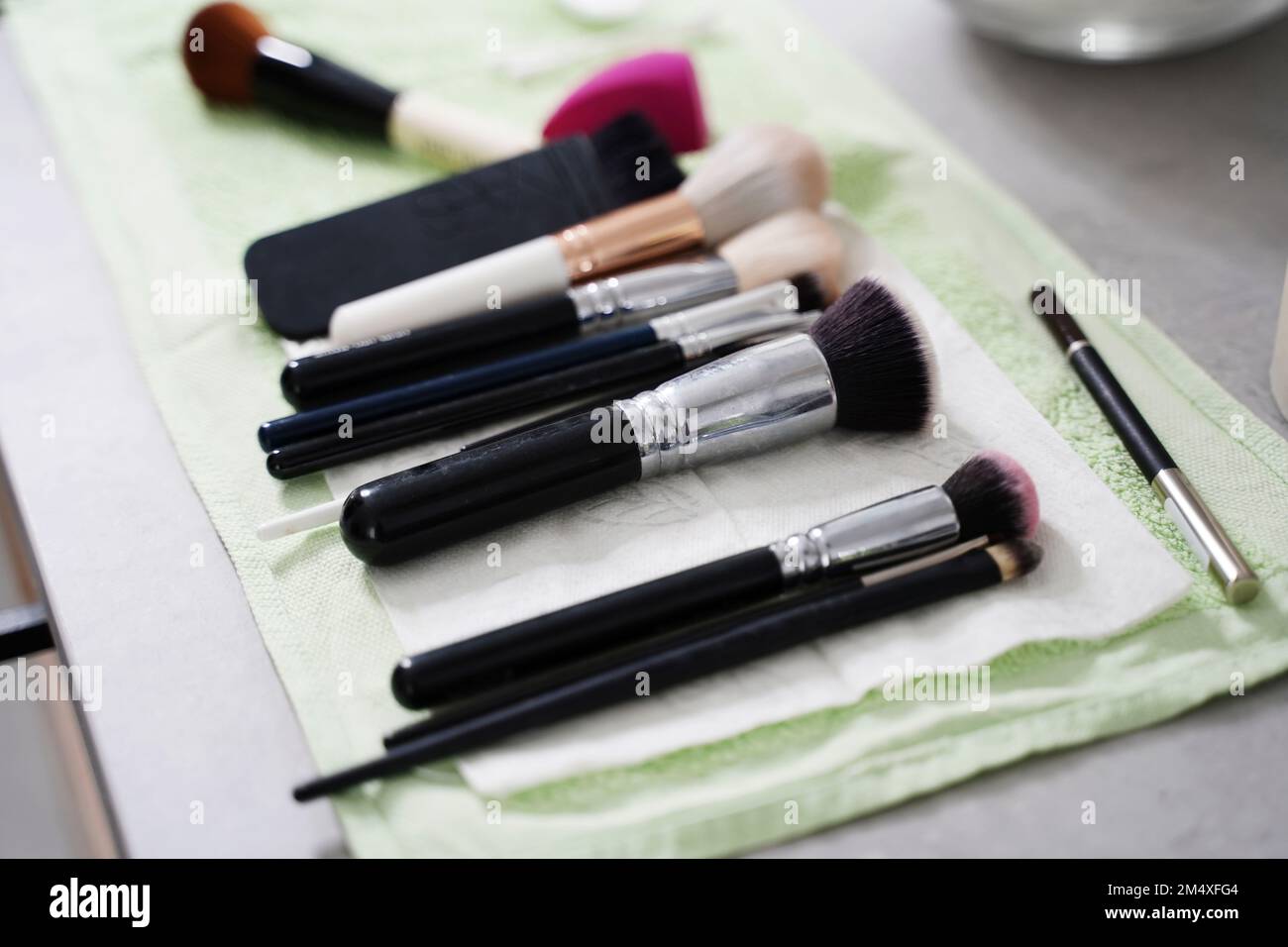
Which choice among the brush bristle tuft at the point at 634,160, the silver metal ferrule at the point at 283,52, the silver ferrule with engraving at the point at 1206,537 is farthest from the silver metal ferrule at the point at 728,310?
the silver metal ferrule at the point at 283,52

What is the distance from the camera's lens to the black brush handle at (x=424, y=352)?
0.67 metres

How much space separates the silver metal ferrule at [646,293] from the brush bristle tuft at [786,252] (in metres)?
0.01

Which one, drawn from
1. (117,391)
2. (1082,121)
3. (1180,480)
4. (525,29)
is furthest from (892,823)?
(525,29)

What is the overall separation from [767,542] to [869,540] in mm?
55

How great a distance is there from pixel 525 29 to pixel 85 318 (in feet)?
1.42

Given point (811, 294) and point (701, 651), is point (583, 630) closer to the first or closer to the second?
point (701, 651)

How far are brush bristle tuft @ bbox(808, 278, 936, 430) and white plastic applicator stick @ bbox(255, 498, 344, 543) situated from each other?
0.25 meters

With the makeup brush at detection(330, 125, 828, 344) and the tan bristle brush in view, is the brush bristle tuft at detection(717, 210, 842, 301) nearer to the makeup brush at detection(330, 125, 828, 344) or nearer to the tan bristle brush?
the makeup brush at detection(330, 125, 828, 344)

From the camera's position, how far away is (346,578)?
592 mm

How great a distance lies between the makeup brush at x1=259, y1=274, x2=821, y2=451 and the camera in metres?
0.64

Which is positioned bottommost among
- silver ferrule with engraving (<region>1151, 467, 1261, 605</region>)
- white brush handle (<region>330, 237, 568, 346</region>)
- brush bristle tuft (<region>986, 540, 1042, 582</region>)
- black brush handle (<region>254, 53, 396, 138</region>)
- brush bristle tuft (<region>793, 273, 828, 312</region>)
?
silver ferrule with engraving (<region>1151, 467, 1261, 605</region>)

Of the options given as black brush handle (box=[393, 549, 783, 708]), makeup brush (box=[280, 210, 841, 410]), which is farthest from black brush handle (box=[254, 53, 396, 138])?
black brush handle (box=[393, 549, 783, 708])
